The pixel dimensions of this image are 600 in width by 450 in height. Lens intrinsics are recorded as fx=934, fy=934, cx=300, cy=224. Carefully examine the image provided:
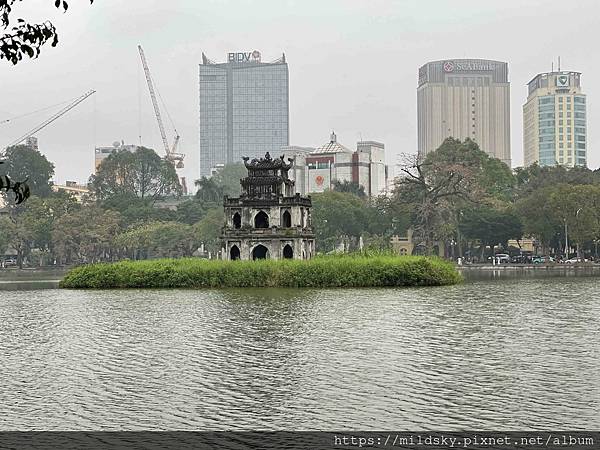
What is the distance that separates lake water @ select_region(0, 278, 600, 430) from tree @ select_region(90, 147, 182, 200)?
127 metres

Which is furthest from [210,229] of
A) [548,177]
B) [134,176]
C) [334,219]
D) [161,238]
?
[548,177]

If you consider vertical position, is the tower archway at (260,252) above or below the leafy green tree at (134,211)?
below

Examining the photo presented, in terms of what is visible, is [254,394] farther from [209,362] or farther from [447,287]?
[447,287]

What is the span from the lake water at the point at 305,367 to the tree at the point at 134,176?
12654cm

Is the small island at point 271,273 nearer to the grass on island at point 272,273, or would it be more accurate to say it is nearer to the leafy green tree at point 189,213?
the grass on island at point 272,273

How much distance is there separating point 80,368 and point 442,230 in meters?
96.1

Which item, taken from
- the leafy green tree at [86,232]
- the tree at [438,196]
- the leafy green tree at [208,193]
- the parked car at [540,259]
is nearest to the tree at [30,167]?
the leafy green tree at [208,193]

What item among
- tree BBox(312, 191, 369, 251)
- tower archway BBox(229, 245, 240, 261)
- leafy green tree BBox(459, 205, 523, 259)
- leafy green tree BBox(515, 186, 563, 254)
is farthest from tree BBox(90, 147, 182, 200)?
tower archway BBox(229, 245, 240, 261)

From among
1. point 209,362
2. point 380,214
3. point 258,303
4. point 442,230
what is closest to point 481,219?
point 442,230

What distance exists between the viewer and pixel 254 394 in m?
18.9

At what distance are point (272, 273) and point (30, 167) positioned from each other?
112925 millimetres

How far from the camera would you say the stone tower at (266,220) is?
73.4 m

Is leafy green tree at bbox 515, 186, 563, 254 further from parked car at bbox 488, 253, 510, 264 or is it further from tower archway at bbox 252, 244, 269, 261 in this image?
tower archway at bbox 252, 244, 269, 261

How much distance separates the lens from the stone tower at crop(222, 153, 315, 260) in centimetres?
7344
